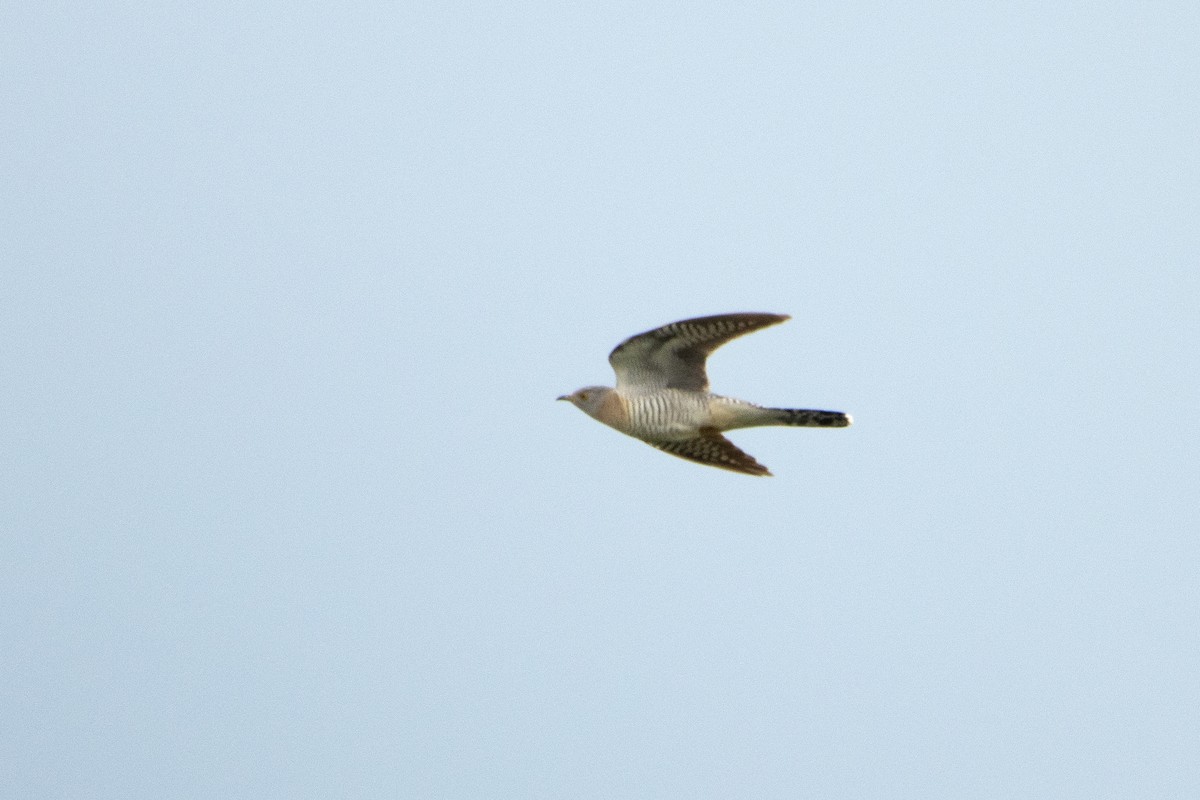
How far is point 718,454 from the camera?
1504 centimetres

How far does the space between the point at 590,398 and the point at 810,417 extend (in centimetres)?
175

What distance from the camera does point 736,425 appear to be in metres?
14.4

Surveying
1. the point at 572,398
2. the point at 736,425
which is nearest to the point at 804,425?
the point at 736,425

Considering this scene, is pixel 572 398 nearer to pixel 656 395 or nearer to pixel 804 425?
pixel 656 395

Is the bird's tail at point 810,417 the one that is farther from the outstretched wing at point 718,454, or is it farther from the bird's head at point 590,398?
the bird's head at point 590,398

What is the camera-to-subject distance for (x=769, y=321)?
1345cm

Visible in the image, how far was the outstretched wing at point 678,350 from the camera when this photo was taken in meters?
13.6

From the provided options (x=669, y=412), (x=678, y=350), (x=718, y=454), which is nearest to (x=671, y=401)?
(x=669, y=412)

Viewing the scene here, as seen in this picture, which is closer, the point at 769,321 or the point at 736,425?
the point at 769,321

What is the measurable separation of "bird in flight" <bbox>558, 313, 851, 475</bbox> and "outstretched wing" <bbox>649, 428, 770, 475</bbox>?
0.38 metres

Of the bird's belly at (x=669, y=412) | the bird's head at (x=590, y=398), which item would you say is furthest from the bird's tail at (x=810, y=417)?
the bird's head at (x=590, y=398)

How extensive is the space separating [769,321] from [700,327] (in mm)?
558

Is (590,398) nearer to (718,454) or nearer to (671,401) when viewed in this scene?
(671,401)

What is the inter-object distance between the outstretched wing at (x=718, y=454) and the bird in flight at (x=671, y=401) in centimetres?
38
